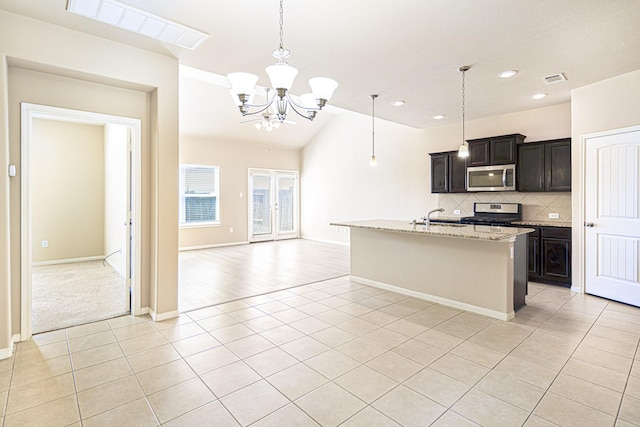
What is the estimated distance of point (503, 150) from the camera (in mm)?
5512

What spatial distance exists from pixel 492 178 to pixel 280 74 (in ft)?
15.2

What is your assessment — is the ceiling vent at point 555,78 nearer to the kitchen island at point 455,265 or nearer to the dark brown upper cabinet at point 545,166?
the dark brown upper cabinet at point 545,166

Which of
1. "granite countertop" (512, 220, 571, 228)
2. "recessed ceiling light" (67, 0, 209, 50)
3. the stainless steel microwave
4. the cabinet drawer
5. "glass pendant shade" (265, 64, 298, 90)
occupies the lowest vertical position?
the cabinet drawer

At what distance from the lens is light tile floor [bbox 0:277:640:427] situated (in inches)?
77.7

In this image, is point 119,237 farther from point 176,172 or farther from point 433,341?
point 433,341

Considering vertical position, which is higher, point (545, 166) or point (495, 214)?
point (545, 166)

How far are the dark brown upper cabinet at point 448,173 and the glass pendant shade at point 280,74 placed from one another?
4694 millimetres

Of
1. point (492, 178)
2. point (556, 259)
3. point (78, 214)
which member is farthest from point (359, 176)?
point (78, 214)

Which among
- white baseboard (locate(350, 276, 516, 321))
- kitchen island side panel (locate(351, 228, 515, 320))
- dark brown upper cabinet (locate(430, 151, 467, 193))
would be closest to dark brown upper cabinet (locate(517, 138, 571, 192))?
dark brown upper cabinet (locate(430, 151, 467, 193))

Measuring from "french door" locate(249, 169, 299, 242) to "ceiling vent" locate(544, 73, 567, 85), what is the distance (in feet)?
23.2

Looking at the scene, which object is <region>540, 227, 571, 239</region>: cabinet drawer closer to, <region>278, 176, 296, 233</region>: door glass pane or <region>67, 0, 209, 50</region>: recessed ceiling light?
<region>67, 0, 209, 50</region>: recessed ceiling light

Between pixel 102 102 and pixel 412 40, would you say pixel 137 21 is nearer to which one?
pixel 102 102

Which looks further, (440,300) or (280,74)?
(440,300)

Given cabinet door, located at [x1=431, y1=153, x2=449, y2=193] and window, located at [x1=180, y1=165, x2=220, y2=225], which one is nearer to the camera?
cabinet door, located at [x1=431, y1=153, x2=449, y2=193]
